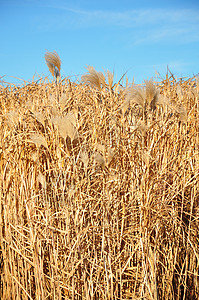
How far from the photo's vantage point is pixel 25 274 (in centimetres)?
156

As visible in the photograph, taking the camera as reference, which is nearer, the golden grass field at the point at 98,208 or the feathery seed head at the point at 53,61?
the golden grass field at the point at 98,208

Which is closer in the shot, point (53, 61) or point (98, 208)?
point (98, 208)

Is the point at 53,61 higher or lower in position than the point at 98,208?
higher

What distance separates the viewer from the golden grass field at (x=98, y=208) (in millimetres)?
1458

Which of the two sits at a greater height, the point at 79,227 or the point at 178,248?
the point at 79,227

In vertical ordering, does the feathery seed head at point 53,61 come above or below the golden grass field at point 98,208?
above

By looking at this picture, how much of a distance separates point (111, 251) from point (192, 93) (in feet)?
3.98

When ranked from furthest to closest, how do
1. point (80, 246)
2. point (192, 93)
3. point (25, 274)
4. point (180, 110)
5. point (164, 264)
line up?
point (192, 93)
point (180, 110)
point (164, 264)
point (25, 274)
point (80, 246)

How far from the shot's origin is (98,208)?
1601 mm

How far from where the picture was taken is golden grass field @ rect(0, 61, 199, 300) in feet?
4.78

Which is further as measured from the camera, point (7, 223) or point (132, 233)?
point (7, 223)

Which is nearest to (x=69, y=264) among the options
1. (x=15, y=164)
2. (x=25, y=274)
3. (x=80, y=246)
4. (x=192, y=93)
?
(x=80, y=246)

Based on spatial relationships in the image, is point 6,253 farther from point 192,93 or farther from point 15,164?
point 192,93

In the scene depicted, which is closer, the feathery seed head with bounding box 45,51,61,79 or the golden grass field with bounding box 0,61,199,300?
the golden grass field with bounding box 0,61,199,300
